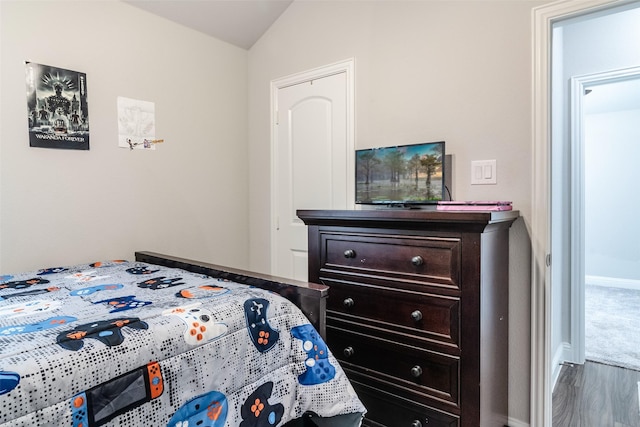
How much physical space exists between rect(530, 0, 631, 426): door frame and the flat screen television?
1.47 ft

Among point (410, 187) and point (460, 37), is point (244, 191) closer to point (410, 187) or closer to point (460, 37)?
point (410, 187)

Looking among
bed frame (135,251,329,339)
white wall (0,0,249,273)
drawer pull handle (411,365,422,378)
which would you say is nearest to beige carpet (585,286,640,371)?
drawer pull handle (411,365,422,378)

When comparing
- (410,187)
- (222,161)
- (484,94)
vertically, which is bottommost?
(410,187)

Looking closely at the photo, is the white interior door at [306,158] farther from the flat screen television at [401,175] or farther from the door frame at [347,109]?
the flat screen television at [401,175]

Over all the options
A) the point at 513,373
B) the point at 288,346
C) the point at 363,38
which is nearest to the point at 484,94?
the point at 363,38

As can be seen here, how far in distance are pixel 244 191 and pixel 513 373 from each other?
7.21 ft

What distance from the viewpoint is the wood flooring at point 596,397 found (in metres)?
2.00

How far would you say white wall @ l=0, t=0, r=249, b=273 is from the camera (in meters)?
1.95

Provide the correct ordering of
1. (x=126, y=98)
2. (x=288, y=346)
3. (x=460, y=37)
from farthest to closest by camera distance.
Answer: (x=126, y=98)
(x=460, y=37)
(x=288, y=346)

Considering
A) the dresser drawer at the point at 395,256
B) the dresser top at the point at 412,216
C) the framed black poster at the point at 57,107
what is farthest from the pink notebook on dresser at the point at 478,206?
the framed black poster at the point at 57,107

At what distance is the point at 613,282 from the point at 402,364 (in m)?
4.81

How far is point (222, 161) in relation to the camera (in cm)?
290

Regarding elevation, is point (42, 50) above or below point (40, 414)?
above

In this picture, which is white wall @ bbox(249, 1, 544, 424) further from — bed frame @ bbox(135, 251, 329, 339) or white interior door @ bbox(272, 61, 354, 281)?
bed frame @ bbox(135, 251, 329, 339)
